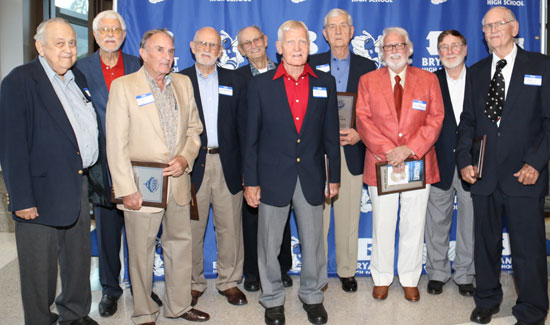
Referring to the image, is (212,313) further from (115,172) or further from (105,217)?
(115,172)

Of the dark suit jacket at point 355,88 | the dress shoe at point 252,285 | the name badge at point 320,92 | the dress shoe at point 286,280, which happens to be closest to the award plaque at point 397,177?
the dark suit jacket at point 355,88

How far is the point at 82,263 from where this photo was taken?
10.7ft

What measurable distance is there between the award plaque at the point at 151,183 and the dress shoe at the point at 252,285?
1353 millimetres

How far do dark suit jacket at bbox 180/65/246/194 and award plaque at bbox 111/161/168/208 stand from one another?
58 centimetres

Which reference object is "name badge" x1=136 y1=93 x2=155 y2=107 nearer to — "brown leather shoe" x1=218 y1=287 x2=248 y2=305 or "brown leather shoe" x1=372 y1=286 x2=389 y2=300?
"brown leather shoe" x1=218 y1=287 x2=248 y2=305

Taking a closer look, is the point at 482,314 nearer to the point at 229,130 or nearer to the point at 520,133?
the point at 520,133

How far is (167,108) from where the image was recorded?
127 inches

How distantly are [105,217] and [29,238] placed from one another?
80 cm

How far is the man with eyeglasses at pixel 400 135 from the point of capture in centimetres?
368

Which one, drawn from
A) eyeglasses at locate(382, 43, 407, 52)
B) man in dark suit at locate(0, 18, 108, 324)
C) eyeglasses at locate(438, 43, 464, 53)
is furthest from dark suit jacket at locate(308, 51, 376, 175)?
man in dark suit at locate(0, 18, 108, 324)

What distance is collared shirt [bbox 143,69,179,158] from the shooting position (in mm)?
3166

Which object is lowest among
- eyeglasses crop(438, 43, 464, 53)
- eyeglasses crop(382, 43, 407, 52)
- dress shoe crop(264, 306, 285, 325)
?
dress shoe crop(264, 306, 285, 325)

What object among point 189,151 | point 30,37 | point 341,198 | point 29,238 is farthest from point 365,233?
point 30,37

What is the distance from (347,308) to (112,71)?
2.57m
